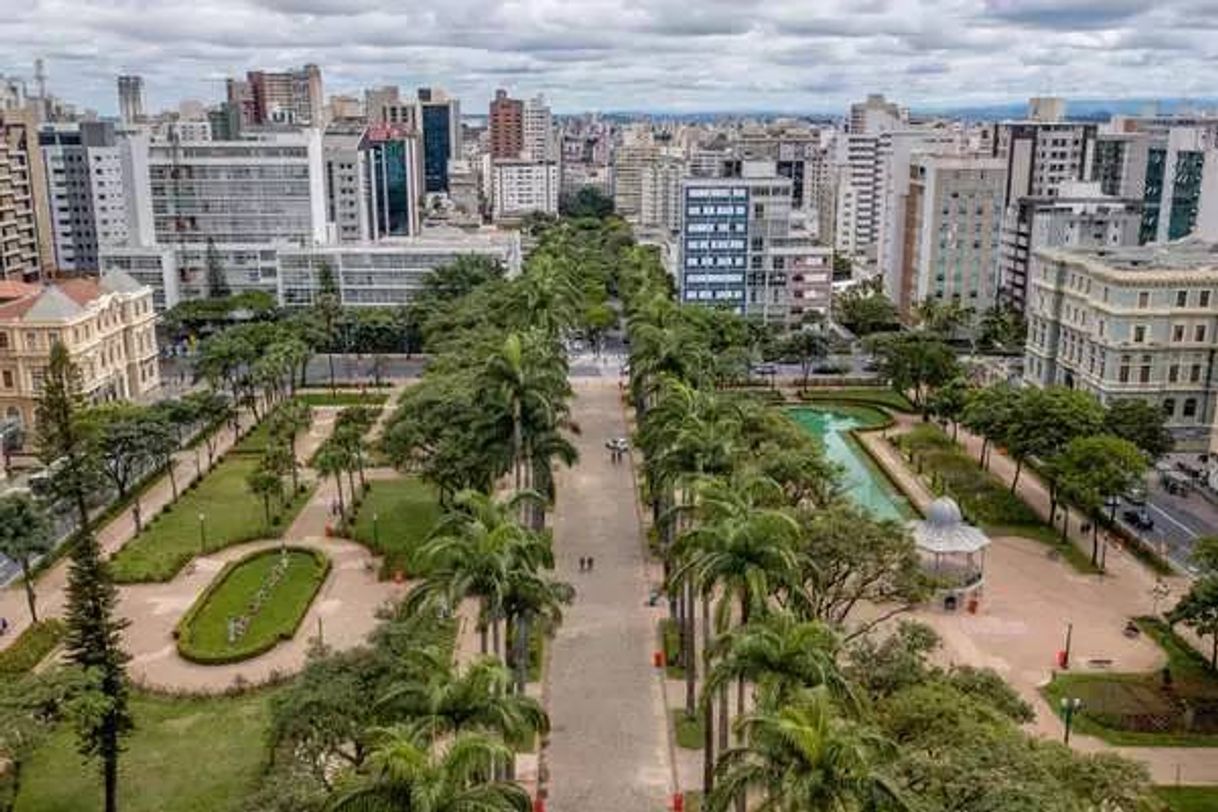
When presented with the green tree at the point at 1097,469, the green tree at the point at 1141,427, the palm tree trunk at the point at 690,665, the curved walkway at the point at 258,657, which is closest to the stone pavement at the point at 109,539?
the curved walkway at the point at 258,657

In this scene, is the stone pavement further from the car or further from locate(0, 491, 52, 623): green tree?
the car

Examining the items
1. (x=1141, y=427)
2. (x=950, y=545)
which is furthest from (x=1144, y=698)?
(x=1141, y=427)

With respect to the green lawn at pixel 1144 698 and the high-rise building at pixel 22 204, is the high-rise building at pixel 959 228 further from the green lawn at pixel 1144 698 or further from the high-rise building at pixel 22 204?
the high-rise building at pixel 22 204

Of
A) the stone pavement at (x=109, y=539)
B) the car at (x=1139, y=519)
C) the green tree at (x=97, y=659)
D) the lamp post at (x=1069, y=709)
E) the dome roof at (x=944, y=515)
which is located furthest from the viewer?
the car at (x=1139, y=519)

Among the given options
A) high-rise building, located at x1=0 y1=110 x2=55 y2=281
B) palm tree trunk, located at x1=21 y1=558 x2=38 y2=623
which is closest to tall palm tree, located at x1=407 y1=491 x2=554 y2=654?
palm tree trunk, located at x1=21 y1=558 x2=38 y2=623

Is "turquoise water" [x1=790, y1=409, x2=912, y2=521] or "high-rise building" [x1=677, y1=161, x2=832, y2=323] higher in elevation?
"high-rise building" [x1=677, y1=161, x2=832, y2=323]

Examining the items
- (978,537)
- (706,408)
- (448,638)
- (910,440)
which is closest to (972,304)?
(910,440)
